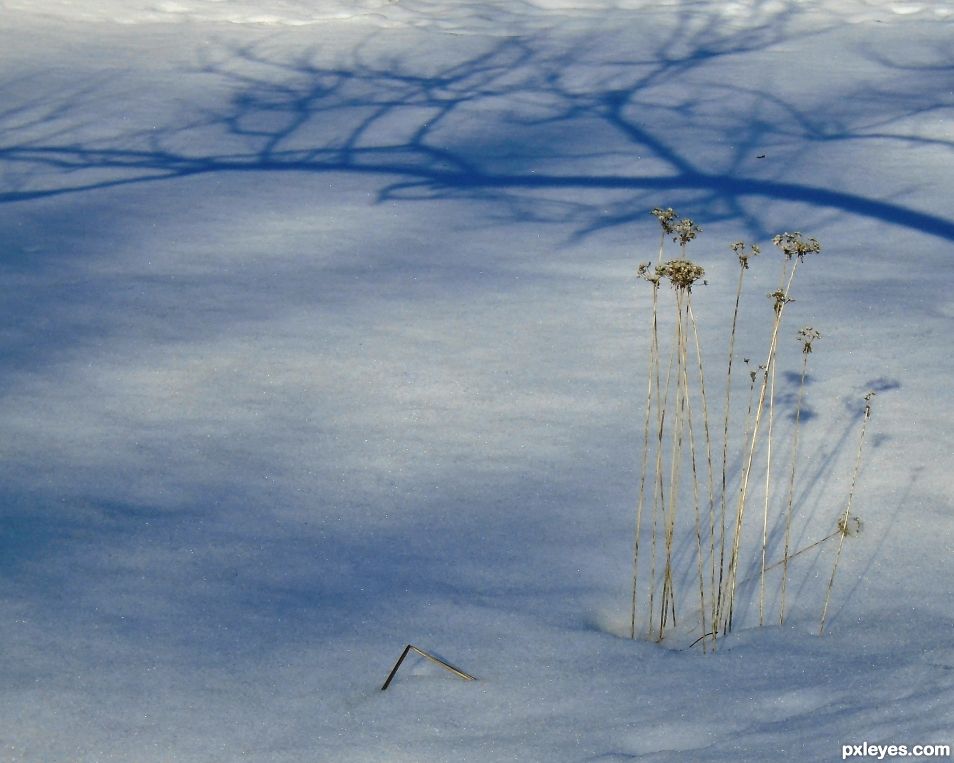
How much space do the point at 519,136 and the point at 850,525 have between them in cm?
383

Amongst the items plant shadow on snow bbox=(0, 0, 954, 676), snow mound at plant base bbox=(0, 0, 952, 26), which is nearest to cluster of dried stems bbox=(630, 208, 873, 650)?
plant shadow on snow bbox=(0, 0, 954, 676)

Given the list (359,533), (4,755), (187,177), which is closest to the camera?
(4,755)

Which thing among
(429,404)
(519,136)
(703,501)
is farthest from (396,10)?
(703,501)

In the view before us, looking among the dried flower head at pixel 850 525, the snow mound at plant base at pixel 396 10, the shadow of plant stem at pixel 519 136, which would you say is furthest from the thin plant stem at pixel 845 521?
the snow mound at plant base at pixel 396 10

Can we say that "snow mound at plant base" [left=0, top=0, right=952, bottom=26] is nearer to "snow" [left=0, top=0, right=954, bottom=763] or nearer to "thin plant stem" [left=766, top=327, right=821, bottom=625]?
"snow" [left=0, top=0, right=954, bottom=763]

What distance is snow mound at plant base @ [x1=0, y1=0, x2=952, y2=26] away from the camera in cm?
834

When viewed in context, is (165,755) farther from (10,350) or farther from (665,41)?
(665,41)

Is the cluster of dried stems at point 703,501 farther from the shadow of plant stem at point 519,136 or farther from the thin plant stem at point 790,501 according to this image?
the shadow of plant stem at point 519,136

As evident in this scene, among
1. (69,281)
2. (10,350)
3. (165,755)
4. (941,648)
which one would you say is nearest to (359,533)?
(165,755)

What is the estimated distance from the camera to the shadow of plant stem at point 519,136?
16.8 feet

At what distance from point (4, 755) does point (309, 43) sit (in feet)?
22.1

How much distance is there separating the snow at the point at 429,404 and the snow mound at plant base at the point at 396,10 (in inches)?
61.6

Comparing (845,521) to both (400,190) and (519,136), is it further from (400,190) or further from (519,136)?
(519,136)

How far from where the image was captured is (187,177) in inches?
213
